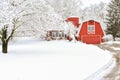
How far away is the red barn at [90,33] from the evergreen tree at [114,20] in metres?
2.85

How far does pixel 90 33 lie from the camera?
47.8 meters

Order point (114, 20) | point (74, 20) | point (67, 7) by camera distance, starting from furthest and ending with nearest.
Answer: point (67, 7)
point (74, 20)
point (114, 20)

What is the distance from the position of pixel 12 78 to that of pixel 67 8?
53825 mm

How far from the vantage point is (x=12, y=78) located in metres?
10.1

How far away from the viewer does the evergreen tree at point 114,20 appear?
160 feet

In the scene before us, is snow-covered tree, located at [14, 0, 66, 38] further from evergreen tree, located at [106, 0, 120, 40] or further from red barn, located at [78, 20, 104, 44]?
evergreen tree, located at [106, 0, 120, 40]

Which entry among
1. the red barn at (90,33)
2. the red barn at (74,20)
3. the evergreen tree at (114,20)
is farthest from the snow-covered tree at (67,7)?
the red barn at (90,33)

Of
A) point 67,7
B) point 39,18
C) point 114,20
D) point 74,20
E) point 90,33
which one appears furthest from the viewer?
point 67,7

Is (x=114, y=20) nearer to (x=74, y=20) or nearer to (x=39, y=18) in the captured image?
(x=74, y=20)

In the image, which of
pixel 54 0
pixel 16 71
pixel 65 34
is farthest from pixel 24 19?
pixel 54 0

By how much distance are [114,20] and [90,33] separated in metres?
6.02

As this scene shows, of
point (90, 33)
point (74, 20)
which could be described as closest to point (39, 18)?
point (90, 33)

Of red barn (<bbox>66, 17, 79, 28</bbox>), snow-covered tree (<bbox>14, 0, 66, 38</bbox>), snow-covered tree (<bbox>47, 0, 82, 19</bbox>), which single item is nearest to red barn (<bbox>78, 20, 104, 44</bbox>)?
red barn (<bbox>66, 17, 79, 28</bbox>)

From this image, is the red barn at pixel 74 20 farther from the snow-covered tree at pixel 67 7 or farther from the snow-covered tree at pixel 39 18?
the snow-covered tree at pixel 39 18
